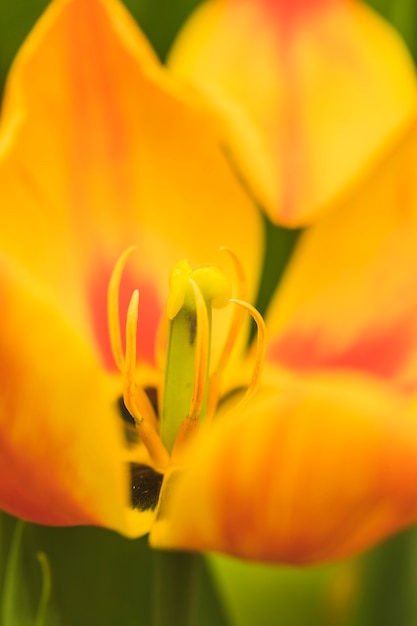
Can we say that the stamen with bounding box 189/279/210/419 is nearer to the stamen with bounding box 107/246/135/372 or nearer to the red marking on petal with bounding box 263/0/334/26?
the stamen with bounding box 107/246/135/372

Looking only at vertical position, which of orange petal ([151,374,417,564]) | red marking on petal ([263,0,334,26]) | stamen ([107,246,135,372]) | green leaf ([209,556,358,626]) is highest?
orange petal ([151,374,417,564])

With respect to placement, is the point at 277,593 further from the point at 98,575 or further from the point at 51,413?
the point at 51,413

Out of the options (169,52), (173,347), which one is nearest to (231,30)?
(169,52)

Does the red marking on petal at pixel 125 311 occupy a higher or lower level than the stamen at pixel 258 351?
lower

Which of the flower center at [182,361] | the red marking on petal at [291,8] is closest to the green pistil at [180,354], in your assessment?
the flower center at [182,361]

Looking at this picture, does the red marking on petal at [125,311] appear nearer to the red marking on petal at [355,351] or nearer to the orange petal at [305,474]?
the red marking on petal at [355,351]

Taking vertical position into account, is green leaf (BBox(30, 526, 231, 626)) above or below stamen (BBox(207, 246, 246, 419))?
below

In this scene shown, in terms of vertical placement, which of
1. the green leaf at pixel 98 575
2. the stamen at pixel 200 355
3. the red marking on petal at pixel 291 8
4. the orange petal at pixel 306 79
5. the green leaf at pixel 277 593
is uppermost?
the red marking on petal at pixel 291 8

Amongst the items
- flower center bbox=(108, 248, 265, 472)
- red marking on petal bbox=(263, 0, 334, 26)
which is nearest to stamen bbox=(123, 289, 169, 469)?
flower center bbox=(108, 248, 265, 472)
